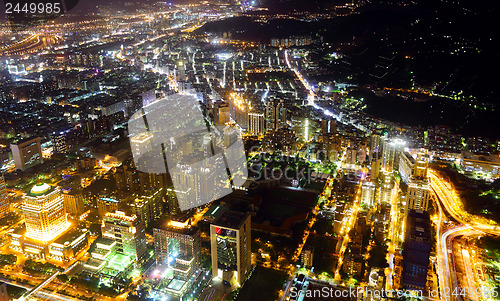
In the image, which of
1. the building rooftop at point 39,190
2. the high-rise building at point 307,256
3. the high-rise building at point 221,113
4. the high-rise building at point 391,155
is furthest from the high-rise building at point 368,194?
the building rooftop at point 39,190

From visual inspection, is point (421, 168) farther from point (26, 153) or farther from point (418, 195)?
point (26, 153)

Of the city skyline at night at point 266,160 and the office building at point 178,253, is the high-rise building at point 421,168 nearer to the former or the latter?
the city skyline at night at point 266,160

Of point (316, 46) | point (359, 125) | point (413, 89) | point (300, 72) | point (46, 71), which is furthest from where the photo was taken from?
point (46, 71)

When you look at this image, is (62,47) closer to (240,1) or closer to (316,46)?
(240,1)

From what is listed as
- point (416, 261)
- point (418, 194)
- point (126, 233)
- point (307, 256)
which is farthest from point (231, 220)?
point (418, 194)

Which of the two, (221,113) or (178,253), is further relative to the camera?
(221,113)

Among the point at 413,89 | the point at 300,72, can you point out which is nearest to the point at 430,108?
the point at 413,89
